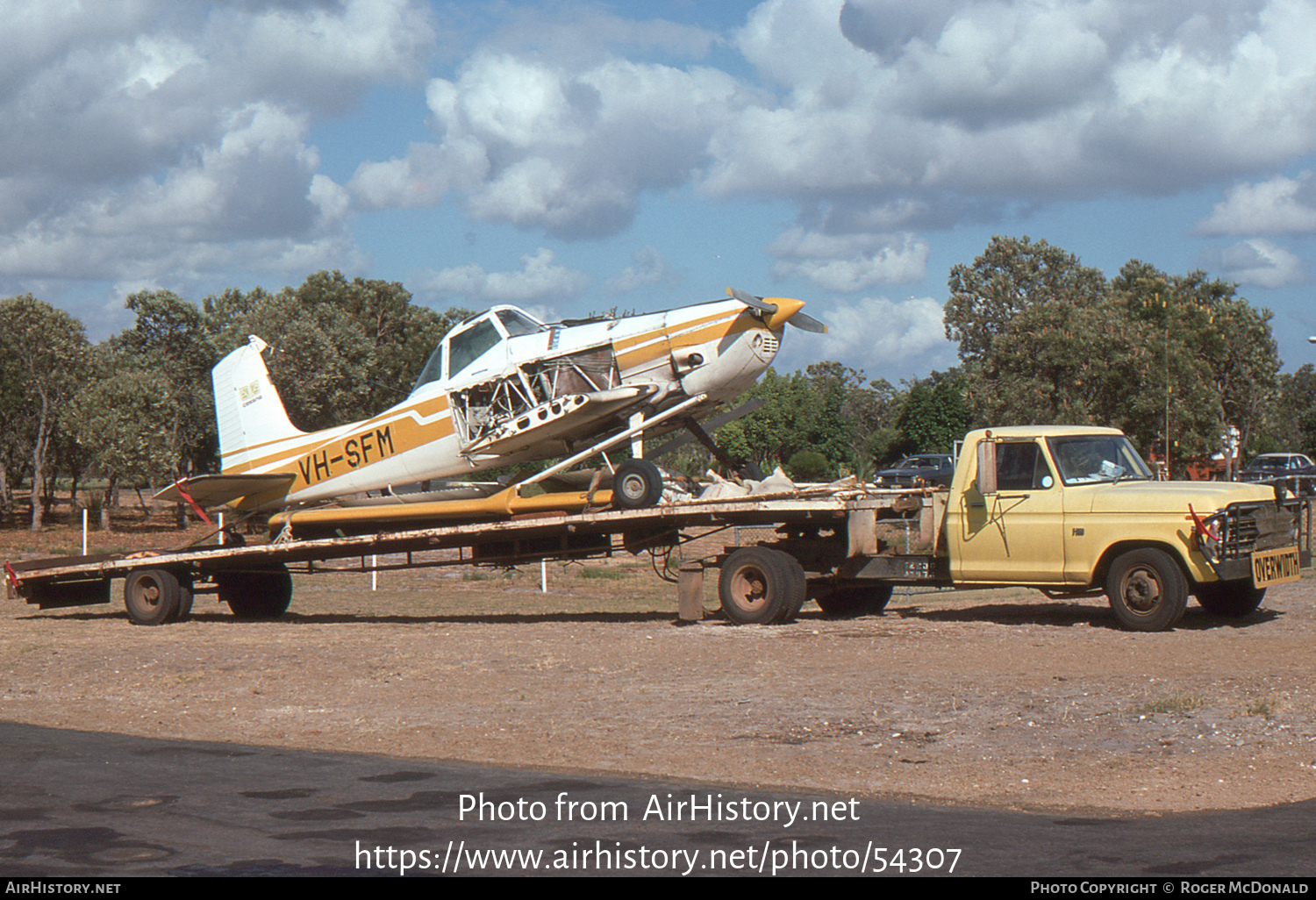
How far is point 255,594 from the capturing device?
1862 cm

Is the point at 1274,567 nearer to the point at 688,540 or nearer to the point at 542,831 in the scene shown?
the point at 688,540

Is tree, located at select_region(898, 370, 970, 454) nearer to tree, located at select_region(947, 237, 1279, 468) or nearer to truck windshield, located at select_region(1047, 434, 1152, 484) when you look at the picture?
tree, located at select_region(947, 237, 1279, 468)

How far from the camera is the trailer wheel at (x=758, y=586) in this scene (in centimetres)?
1405

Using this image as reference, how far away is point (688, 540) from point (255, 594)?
709cm

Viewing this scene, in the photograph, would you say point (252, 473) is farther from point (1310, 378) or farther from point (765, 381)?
point (1310, 378)

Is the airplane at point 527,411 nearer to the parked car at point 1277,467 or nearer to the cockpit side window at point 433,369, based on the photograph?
the cockpit side window at point 433,369

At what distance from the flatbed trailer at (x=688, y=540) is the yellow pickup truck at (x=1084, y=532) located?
50mm

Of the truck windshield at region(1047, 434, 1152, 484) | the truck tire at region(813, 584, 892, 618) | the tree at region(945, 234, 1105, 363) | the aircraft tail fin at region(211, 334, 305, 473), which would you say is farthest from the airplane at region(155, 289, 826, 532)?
the tree at region(945, 234, 1105, 363)

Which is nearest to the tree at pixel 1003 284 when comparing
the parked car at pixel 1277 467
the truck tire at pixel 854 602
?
the parked car at pixel 1277 467

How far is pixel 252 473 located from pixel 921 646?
9.61 meters

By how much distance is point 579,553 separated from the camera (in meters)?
15.2

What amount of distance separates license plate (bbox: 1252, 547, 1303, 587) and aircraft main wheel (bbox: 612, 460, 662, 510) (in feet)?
20.6

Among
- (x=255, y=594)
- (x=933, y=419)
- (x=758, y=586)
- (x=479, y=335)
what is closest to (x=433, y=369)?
(x=479, y=335)
